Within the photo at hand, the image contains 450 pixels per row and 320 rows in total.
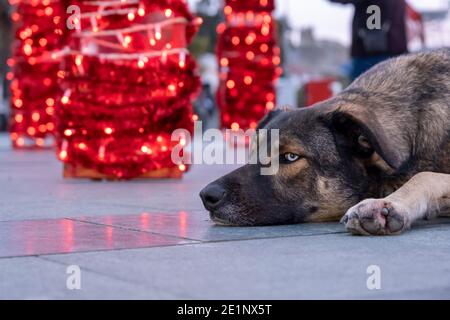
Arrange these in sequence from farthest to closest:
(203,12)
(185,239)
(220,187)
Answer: (203,12)
(220,187)
(185,239)

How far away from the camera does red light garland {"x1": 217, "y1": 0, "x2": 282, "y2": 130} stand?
15.1 metres

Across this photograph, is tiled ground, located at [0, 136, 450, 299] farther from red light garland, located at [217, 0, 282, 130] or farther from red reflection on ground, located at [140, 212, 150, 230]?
red light garland, located at [217, 0, 282, 130]

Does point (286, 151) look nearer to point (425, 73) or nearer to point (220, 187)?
point (220, 187)

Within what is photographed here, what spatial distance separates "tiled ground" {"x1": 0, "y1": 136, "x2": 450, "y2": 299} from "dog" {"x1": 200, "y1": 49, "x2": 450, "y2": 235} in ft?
0.34

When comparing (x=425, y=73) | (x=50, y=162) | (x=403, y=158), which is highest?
(x=425, y=73)

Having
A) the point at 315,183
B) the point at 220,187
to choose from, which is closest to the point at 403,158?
the point at 315,183

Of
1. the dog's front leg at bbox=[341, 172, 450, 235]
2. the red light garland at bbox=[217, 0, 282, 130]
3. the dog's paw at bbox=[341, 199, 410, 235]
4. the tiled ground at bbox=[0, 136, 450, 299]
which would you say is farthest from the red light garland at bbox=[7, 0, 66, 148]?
the dog's paw at bbox=[341, 199, 410, 235]

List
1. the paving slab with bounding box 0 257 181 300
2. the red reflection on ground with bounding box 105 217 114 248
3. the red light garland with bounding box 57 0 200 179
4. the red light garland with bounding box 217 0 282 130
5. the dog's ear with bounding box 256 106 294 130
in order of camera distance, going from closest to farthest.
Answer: the paving slab with bounding box 0 257 181 300, the red reflection on ground with bounding box 105 217 114 248, the dog's ear with bounding box 256 106 294 130, the red light garland with bounding box 57 0 200 179, the red light garland with bounding box 217 0 282 130

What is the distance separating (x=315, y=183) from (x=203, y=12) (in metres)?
60.1

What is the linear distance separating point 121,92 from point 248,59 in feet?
23.5

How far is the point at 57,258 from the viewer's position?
12.5 ft

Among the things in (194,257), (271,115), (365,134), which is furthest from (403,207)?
Answer: (271,115)

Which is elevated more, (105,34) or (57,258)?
(105,34)

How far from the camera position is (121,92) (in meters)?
8.16
